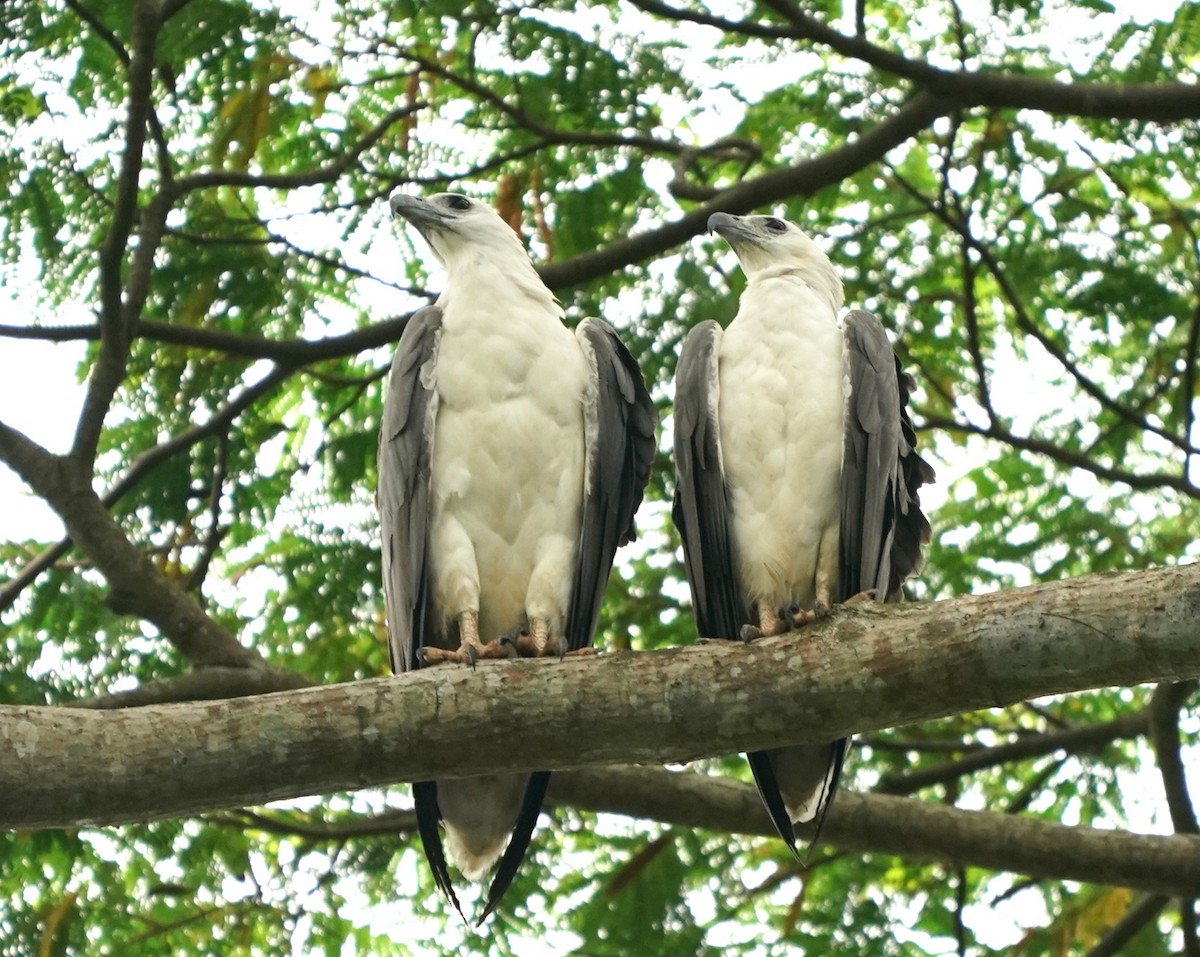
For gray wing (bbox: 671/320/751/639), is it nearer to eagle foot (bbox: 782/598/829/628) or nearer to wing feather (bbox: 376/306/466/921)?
eagle foot (bbox: 782/598/829/628)

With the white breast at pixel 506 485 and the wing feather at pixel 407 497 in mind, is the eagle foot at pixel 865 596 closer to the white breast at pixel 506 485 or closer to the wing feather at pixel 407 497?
the white breast at pixel 506 485

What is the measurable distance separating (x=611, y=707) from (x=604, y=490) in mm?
1711

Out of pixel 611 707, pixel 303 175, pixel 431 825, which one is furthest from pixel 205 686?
pixel 611 707

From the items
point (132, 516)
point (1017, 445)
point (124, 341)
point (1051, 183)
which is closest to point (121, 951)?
point (132, 516)

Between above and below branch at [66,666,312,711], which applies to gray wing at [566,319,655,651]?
above

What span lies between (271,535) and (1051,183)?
4.29 metres

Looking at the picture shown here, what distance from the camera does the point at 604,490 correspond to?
5820 mm

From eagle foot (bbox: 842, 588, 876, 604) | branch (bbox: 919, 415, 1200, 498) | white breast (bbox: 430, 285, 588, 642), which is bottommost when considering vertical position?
eagle foot (bbox: 842, 588, 876, 604)

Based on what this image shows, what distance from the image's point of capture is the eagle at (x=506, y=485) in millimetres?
5680

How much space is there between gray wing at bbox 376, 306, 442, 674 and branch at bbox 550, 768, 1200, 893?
1.04 m

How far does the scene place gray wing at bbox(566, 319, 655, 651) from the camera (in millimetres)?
5766

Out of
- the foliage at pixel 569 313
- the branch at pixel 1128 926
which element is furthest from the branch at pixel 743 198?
the branch at pixel 1128 926

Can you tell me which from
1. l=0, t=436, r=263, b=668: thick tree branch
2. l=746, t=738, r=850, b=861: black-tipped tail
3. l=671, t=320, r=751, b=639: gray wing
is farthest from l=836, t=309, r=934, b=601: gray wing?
l=0, t=436, r=263, b=668: thick tree branch

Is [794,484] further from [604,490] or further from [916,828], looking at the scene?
[916,828]
